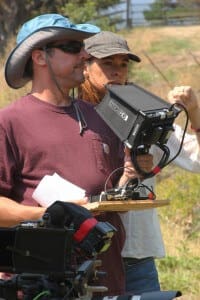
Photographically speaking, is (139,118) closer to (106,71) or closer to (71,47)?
(71,47)

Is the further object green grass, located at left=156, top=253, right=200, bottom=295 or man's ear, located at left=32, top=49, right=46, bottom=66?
green grass, located at left=156, top=253, right=200, bottom=295

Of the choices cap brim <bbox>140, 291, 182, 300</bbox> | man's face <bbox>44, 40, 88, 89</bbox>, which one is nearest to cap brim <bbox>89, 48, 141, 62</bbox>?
man's face <bbox>44, 40, 88, 89</bbox>

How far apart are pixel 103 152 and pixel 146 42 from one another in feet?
97.4

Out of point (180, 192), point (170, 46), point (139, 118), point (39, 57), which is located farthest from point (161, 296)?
point (170, 46)

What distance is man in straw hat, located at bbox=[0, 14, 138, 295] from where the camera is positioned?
11.8ft

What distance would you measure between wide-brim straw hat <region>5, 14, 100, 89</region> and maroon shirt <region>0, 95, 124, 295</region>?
0.21 meters

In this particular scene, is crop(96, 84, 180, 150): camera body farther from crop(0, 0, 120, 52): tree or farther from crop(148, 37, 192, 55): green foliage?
crop(148, 37, 192, 55): green foliage

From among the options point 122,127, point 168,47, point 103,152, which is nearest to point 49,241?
point 122,127

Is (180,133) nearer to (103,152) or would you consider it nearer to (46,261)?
(103,152)

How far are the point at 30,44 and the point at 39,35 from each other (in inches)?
2.2


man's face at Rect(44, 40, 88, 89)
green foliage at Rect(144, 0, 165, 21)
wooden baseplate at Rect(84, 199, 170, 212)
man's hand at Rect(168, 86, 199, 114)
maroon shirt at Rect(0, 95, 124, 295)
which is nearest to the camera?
wooden baseplate at Rect(84, 199, 170, 212)

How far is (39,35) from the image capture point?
3.80 m

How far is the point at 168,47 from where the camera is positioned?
3247cm

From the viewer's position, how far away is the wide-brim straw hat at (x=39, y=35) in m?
3.77
